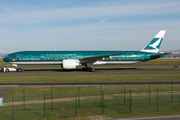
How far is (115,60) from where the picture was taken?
55.6 metres

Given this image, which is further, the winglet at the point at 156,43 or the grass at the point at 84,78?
the winglet at the point at 156,43

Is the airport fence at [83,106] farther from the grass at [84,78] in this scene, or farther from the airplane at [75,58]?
the airplane at [75,58]

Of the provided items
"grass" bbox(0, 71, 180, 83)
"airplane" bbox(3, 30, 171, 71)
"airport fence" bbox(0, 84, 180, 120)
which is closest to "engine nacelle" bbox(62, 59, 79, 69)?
"airplane" bbox(3, 30, 171, 71)

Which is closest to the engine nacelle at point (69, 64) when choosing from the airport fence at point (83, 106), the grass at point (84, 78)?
the grass at point (84, 78)

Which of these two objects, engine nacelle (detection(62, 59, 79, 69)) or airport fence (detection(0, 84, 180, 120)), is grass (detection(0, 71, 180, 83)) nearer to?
engine nacelle (detection(62, 59, 79, 69))

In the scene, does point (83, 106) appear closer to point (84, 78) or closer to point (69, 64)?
point (84, 78)

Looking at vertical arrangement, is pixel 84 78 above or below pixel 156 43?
below

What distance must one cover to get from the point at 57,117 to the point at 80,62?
37488 mm

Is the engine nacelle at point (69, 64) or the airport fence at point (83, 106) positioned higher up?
the engine nacelle at point (69, 64)

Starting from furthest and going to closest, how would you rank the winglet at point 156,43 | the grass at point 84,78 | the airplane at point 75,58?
the winglet at point 156,43 < the airplane at point 75,58 < the grass at point 84,78

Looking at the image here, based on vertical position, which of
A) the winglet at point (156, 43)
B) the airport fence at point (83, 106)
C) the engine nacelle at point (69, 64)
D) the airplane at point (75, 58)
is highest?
the winglet at point (156, 43)

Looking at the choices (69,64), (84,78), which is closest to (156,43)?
(69,64)

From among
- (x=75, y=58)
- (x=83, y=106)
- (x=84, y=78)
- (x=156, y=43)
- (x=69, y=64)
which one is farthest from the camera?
(x=156, y=43)

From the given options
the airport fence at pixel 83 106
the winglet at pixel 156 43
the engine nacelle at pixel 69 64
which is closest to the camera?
the airport fence at pixel 83 106
